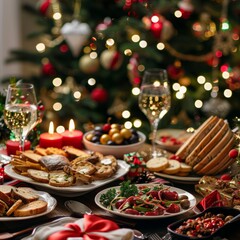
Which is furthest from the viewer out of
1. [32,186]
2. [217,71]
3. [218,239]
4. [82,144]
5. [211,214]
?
[217,71]

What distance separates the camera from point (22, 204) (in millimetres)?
1566

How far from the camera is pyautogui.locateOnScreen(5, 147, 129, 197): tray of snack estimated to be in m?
1.70

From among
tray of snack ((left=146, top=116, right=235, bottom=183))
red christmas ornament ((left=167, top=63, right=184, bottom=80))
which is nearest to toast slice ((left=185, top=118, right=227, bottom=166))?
tray of snack ((left=146, top=116, right=235, bottom=183))

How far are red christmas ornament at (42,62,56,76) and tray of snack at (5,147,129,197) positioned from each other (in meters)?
2.21

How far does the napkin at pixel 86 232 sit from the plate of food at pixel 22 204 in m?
0.19

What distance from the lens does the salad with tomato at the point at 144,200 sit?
1.55 meters

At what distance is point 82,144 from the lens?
2.17m

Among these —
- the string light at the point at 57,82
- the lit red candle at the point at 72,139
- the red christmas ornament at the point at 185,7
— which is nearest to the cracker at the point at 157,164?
the lit red candle at the point at 72,139

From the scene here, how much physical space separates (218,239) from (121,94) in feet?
8.96

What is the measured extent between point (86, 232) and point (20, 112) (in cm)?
70

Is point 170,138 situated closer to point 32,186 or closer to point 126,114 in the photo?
point 32,186

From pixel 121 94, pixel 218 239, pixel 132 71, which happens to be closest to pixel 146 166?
pixel 218 239

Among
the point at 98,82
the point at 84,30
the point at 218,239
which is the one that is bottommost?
the point at 218,239

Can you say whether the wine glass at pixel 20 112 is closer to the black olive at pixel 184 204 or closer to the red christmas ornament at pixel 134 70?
the black olive at pixel 184 204
